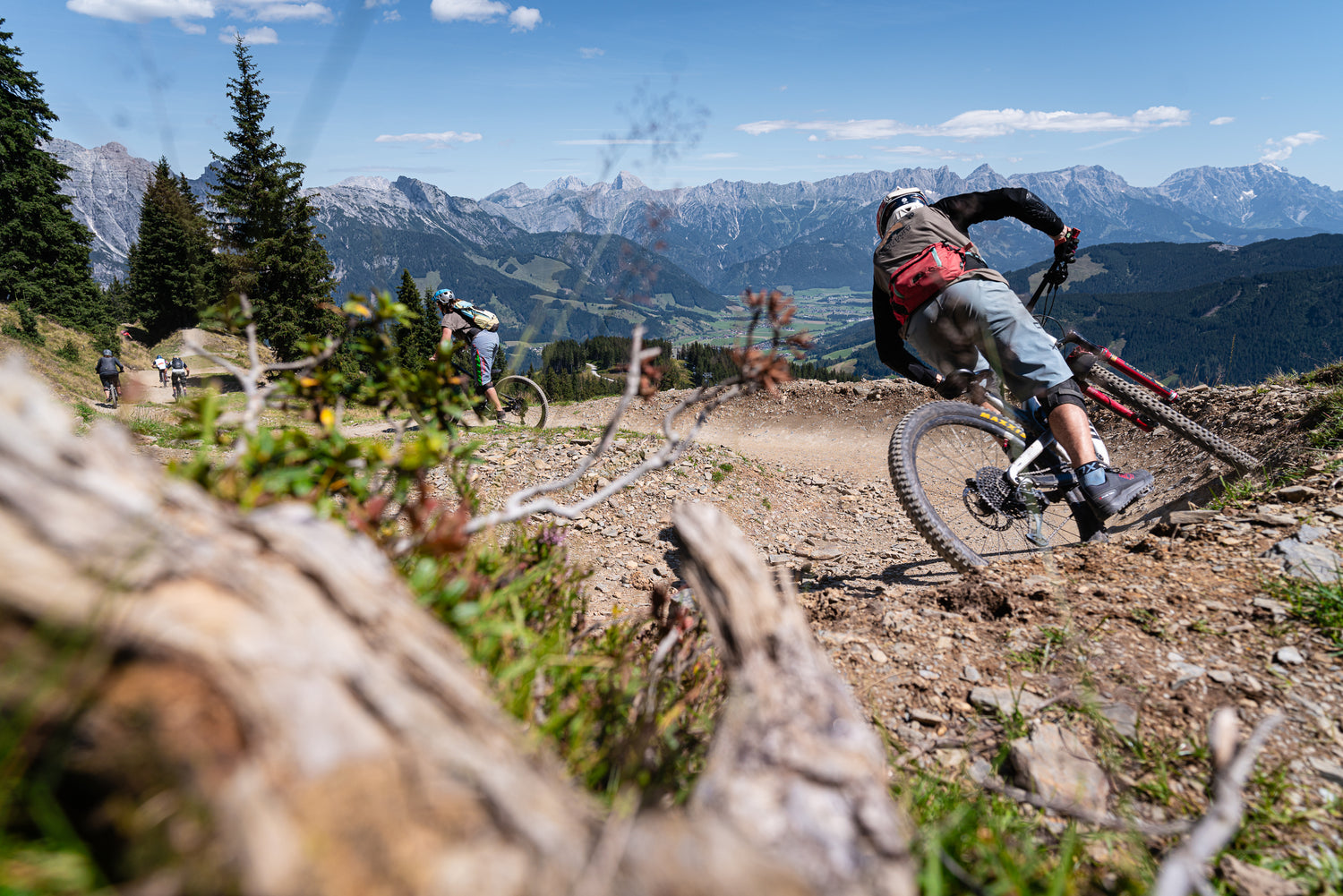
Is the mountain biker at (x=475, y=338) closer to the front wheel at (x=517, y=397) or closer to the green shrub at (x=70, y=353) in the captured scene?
the front wheel at (x=517, y=397)

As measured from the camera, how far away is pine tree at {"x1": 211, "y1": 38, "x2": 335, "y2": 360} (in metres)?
31.4

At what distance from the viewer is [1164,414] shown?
6.67 meters

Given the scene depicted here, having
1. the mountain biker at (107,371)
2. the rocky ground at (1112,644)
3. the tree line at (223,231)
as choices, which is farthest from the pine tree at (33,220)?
the rocky ground at (1112,644)

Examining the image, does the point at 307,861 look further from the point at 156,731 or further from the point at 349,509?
the point at 349,509

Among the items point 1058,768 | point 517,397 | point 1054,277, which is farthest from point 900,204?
point 517,397

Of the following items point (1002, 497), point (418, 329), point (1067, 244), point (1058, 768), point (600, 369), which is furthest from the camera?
point (418, 329)

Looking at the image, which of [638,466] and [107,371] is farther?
[107,371]

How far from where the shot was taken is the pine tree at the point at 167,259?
45094mm

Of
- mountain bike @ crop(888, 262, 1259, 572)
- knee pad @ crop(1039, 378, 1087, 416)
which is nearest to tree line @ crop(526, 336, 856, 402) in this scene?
mountain bike @ crop(888, 262, 1259, 572)

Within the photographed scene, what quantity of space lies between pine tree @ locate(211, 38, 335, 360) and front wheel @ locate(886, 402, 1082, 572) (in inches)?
1309

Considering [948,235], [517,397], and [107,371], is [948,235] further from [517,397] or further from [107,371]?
[107,371]

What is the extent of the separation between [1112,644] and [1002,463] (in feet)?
11.2

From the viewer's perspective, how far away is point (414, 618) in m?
1.43

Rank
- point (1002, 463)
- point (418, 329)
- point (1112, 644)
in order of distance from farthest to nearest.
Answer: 1. point (418, 329)
2. point (1002, 463)
3. point (1112, 644)
